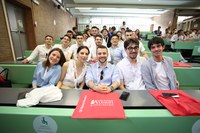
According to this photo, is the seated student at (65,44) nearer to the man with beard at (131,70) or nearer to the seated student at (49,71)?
the seated student at (49,71)

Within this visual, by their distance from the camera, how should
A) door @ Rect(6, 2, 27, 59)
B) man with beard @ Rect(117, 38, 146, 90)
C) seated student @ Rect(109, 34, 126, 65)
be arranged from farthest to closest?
door @ Rect(6, 2, 27, 59) → seated student @ Rect(109, 34, 126, 65) → man with beard @ Rect(117, 38, 146, 90)

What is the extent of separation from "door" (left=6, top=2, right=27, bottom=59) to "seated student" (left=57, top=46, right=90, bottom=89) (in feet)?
9.99

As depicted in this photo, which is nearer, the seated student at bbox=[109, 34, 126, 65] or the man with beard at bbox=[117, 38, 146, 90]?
the man with beard at bbox=[117, 38, 146, 90]

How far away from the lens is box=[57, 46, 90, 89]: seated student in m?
1.74

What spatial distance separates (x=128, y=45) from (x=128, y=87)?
581 mm

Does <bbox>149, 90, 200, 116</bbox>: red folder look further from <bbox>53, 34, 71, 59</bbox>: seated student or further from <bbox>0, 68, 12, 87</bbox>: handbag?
<bbox>53, 34, 71, 59</bbox>: seated student

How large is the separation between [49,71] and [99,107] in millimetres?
1173

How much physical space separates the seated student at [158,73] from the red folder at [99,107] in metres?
0.71

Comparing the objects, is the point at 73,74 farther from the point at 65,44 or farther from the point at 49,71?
the point at 65,44

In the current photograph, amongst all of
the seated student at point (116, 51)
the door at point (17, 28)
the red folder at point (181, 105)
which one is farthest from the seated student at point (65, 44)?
the red folder at point (181, 105)

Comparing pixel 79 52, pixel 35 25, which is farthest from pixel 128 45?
pixel 35 25

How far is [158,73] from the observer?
5.16 ft

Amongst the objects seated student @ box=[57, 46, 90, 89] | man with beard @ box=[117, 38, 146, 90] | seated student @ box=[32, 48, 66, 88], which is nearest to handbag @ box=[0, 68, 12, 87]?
seated student @ box=[32, 48, 66, 88]

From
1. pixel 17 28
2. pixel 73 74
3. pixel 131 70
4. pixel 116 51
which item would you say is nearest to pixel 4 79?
pixel 73 74
